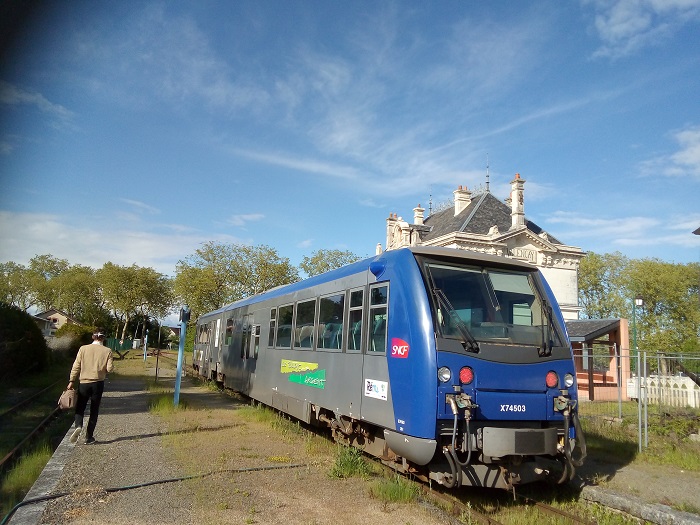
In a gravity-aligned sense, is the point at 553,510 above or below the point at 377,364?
below

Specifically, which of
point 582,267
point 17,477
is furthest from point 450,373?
point 582,267

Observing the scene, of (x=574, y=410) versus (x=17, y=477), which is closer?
(x=574, y=410)

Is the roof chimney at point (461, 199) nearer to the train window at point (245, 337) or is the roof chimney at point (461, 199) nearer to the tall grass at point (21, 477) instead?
the train window at point (245, 337)

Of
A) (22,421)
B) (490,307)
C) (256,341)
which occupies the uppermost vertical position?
(490,307)

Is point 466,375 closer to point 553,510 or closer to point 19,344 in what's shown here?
point 553,510

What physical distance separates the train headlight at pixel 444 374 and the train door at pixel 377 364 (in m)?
0.96

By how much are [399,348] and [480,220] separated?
103ft

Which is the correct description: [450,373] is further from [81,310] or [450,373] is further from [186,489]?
[81,310]

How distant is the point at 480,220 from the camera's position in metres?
36.8

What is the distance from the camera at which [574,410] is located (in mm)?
6672

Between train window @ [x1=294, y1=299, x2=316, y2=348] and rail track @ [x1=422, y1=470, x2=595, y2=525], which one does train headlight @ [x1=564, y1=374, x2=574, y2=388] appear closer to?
rail track @ [x1=422, y1=470, x2=595, y2=525]

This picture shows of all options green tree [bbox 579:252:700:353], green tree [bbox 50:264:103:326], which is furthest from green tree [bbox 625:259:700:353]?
green tree [bbox 50:264:103:326]

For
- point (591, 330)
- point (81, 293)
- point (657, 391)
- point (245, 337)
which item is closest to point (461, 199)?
point (591, 330)

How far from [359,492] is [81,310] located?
3167 inches
